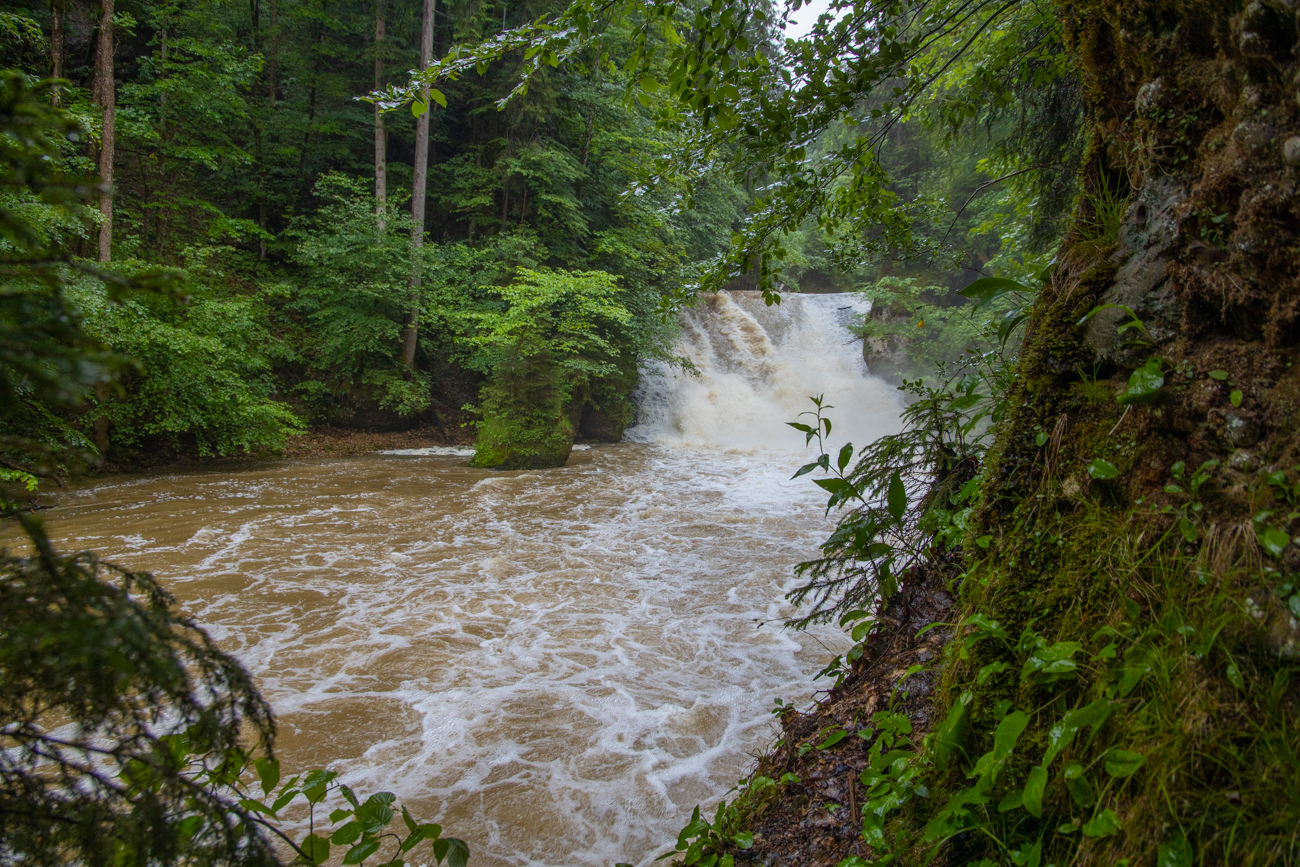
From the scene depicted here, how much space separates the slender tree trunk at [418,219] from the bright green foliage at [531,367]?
1.64m

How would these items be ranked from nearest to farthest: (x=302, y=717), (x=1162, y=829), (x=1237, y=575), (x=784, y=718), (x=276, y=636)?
(x=1162, y=829) < (x=1237, y=575) < (x=784, y=718) < (x=302, y=717) < (x=276, y=636)

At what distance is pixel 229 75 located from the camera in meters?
12.1

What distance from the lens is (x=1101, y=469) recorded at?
5.22 feet

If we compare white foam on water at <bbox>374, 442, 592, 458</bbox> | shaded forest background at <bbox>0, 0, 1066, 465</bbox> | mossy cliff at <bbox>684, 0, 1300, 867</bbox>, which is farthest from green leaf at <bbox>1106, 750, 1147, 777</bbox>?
white foam on water at <bbox>374, 442, 592, 458</bbox>

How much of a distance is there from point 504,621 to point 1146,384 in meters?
5.31

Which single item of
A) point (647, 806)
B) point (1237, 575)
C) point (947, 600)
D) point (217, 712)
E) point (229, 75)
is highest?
point (229, 75)

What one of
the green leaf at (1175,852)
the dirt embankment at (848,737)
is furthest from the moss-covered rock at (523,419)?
the green leaf at (1175,852)

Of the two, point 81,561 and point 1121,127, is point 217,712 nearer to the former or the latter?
point 81,561

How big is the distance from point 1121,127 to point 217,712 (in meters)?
2.67

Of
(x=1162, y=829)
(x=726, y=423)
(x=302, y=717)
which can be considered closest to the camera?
(x=1162, y=829)

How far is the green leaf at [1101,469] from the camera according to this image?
1571 millimetres

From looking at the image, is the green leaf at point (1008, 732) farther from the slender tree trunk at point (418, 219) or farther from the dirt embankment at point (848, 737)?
the slender tree trunk at point (418, 219)

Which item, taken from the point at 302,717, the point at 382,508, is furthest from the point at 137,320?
the point at 302,717

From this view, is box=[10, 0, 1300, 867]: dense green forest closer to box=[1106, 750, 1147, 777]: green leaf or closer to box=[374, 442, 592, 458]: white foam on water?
box=[1106, 750, 1147, 777]: green leaf
